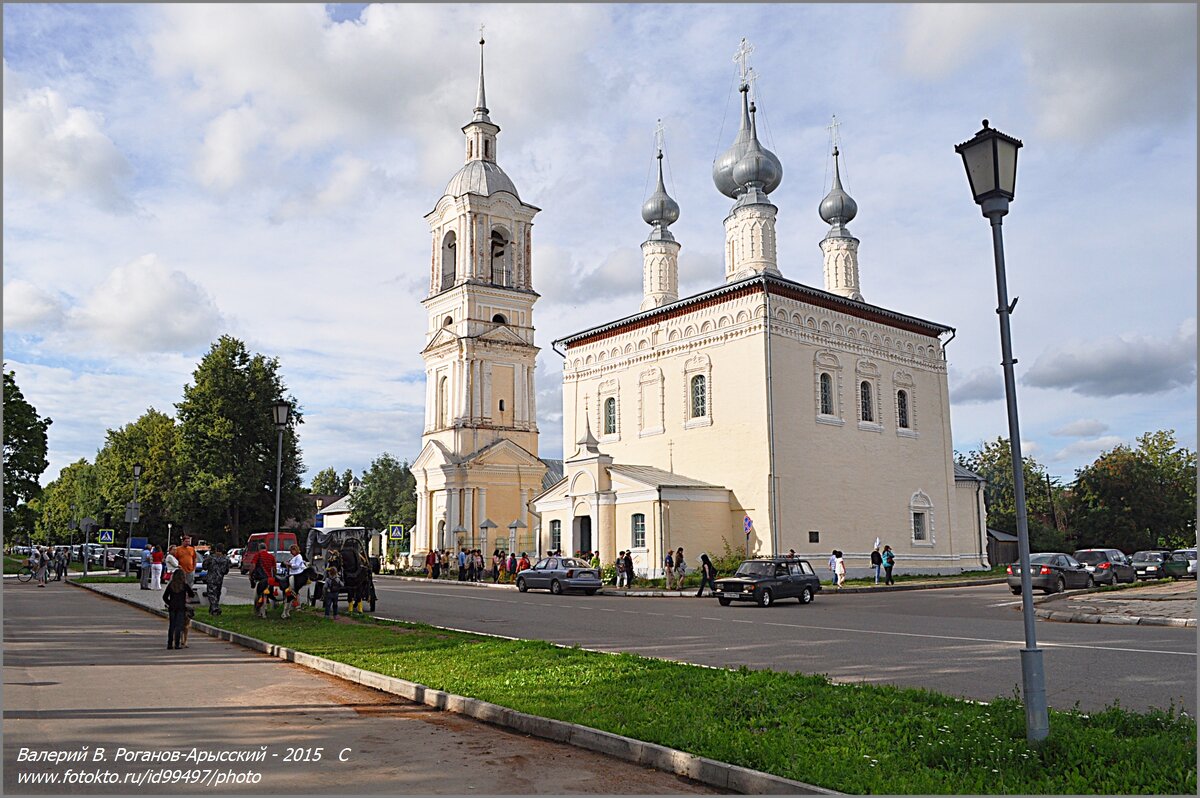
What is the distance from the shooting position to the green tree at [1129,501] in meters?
59.8

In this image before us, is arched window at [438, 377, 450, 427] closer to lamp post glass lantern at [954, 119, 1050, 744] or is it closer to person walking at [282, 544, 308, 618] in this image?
person walking at [282, 544, 308, 618]

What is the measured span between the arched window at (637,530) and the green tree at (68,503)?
46930 mm

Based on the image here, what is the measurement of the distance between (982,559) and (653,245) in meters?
22.8

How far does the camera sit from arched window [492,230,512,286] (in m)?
55.2

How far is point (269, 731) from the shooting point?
847cm

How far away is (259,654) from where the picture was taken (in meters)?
14.9

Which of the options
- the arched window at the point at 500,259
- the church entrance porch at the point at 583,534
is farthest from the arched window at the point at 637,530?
the arched window at the point at 500,259

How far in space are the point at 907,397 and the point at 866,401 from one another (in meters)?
3.14

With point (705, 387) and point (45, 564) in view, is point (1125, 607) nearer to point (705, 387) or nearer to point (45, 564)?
point (705, 387)

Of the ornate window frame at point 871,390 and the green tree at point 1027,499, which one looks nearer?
the ornate window frame at point 871,390

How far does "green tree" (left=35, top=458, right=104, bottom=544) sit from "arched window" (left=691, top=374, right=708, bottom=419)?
48010mm

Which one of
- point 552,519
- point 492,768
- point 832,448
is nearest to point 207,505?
point 552,519

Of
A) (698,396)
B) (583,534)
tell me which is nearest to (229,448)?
(583,534)

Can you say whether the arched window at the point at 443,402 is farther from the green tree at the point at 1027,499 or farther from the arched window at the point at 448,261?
the green tree at the point at 1027,499
